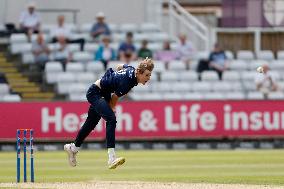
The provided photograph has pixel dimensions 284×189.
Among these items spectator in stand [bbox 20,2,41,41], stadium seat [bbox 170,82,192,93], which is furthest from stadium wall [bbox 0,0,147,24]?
stadium seat [bbox 170,82,192,93]

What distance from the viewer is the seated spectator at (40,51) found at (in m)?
23.2

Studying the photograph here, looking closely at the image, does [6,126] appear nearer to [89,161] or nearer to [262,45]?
[89,161]

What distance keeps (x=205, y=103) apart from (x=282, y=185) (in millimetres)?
9359

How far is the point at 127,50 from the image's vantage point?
23.5m

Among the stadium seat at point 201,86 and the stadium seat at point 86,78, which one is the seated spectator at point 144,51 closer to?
the stadium seat at point 201,86

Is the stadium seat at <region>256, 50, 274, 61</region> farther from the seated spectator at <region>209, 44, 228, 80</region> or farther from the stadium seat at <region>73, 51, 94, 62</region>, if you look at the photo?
the stadium seat at <region>73, 51, 94, 62</region>

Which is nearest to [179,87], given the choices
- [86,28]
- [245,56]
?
[245,56]

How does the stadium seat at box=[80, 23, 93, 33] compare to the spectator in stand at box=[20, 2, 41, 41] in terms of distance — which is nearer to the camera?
the spectator in stand at box=[20, 2, 41, 41]

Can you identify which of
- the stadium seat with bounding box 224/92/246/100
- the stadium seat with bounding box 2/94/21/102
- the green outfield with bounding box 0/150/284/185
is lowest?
the green outfield with bounding box 0/150/284/185

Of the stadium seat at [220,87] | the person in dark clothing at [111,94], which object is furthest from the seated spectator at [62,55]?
the person in dark clothing at [111,94]

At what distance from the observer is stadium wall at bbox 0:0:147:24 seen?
2539 centimetres

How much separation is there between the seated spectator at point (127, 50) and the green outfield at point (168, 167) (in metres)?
2.77

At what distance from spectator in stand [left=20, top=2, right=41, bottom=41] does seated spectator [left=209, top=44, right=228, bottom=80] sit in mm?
3998

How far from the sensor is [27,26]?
949 inches
